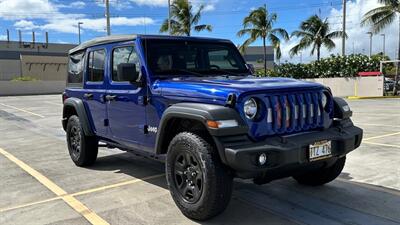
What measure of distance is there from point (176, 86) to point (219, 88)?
67cm

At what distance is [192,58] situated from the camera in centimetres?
591

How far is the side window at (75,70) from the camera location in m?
7.31

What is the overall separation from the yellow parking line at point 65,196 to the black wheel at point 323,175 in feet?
8.71

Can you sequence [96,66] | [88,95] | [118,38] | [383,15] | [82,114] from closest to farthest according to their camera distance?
[118,38], [96,66], [88,95], [82,114], [383,15]

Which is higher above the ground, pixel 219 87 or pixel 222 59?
pixel 222 59

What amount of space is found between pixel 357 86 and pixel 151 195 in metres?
28.0

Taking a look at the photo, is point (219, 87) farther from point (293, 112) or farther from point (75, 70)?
point (75, 70)

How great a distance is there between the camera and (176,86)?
4.96 meters

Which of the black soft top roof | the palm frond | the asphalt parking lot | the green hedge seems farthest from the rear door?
the palm frond

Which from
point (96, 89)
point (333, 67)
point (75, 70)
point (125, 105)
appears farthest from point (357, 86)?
point (125, 105)

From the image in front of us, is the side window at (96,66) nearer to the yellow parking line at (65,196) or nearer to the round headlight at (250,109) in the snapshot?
the yellow parking line at (65,196)

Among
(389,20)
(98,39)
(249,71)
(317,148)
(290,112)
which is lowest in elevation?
(317,148)

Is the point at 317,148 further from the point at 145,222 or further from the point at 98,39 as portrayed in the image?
the point at 98,39

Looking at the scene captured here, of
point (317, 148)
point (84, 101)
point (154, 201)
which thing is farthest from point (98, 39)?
point (317, 148)
